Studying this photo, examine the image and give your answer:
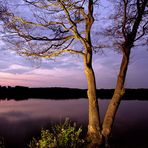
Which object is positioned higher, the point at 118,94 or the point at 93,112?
the point at 118,94

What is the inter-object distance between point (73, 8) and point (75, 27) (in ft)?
2.32

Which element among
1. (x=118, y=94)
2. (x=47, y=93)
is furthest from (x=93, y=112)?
(x=47, y=93)

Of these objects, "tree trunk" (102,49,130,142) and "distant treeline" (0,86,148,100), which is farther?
"distant treeline" (0,86,148,100)

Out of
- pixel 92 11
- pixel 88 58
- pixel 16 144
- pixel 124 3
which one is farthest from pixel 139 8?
pixel 16 144

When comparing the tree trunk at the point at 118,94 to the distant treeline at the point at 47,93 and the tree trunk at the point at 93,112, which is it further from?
the distant treeline at the point at 47,93

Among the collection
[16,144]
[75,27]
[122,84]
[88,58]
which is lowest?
[16,144]

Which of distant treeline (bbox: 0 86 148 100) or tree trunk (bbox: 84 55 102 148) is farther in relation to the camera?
distant treeline (bbox: 0 86 148 100)

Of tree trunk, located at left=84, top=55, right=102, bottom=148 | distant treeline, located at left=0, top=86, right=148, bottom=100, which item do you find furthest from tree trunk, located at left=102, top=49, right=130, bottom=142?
distant treeline, located at left=0, top=86, right=148, bottom=100

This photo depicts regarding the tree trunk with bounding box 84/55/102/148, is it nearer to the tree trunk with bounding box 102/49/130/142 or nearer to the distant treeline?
the tree trunk with bounding box 102/49/130/142

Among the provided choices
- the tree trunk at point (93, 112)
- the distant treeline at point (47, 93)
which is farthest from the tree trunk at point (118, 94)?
the distant treeline at point (47, 93)

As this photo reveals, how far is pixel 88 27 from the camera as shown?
43.0 feet

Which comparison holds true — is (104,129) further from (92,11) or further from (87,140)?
(92,11)

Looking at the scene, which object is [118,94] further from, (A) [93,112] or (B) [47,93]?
(B) [47,93]

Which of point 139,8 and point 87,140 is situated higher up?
point 139,8
